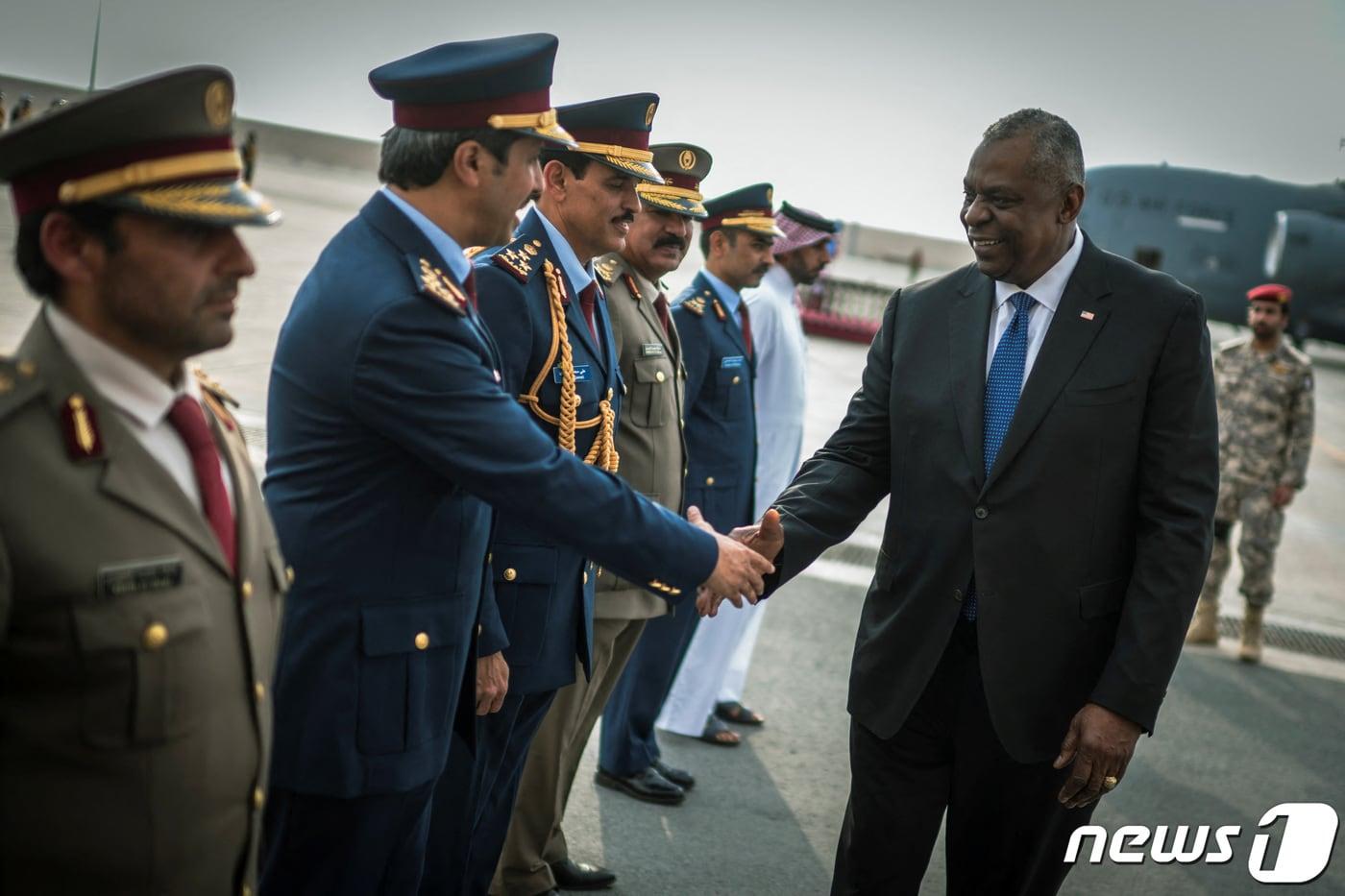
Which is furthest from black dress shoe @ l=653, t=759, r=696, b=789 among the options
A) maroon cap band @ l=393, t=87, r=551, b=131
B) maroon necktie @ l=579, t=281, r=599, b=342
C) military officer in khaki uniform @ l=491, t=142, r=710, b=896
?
maroon cap band @ l=393, t=87, r=551, b=131

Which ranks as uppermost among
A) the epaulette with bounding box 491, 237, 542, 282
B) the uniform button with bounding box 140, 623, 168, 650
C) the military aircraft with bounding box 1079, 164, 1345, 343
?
the military aircraft with bounding box 1079, 164, 1345, 343

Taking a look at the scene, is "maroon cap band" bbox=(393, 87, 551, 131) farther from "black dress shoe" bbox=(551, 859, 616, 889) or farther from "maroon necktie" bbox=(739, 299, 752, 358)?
"maroon necktie" bbox=(739, 299, 752, 358)

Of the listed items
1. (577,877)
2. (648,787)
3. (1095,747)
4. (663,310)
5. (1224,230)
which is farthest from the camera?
(1224,230)

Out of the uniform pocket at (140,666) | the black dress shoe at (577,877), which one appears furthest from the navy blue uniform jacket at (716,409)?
the uniform pocket at (140,666)

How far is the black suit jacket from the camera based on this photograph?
2.61 m

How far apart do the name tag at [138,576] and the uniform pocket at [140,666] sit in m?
0.01

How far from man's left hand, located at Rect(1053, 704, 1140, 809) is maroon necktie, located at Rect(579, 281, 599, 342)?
1515 mm

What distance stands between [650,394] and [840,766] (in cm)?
210

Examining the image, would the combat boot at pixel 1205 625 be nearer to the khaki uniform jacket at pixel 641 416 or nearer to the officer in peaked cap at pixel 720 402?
the officer in peaked cap at pixel 720 402

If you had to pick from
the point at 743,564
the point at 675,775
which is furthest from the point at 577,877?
the point at 743,564

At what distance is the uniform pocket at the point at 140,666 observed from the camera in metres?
1.53

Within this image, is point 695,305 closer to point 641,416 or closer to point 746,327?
point 746,327

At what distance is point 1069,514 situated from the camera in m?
2.67

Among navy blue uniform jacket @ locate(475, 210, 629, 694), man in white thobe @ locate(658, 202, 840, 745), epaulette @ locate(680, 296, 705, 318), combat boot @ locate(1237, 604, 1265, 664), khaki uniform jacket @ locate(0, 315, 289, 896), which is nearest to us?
khaki uniform jacket @ locate(0, 315, 289, 896)
